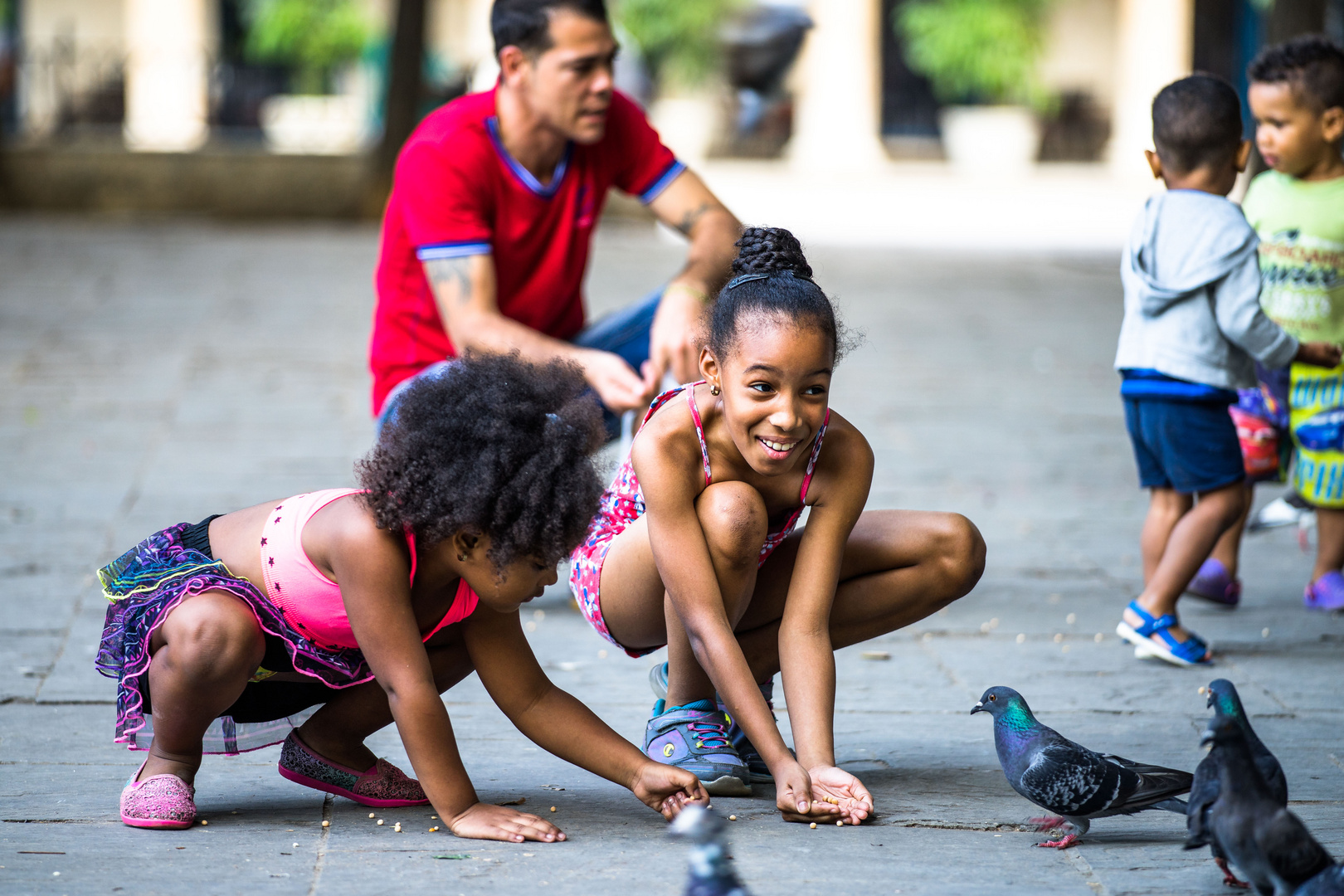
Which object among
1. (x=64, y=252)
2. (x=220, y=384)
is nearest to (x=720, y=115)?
(x=64, y=252)

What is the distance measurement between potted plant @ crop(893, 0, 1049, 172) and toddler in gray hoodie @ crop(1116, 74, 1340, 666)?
2082 centimetres

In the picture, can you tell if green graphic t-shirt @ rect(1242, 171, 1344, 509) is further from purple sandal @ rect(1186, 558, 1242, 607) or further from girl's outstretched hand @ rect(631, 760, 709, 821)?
girl's outstretched hand @ rect(631, 760, 709, 821)

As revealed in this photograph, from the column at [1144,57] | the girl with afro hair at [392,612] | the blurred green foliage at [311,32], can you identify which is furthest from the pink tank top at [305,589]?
the column at [1144,57]

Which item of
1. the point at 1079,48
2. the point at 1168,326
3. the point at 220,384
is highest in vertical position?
the point at 1079,48

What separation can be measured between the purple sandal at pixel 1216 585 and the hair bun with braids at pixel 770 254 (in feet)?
6.57

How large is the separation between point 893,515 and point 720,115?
2288 cm

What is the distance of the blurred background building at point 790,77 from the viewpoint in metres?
19.8

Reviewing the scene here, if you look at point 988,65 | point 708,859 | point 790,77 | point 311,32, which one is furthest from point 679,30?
point 708,859

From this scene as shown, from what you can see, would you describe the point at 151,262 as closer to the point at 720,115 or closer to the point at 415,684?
the point at 415,684

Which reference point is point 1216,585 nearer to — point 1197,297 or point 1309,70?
point 1197,297

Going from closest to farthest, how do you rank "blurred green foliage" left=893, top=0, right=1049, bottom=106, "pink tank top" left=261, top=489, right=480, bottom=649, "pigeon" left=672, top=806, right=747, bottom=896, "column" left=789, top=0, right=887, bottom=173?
1. "pigeon" left=672, top=806, right=747, bottom=896
2. "pink tank top" left=261, top=489, right=480, bottom=649
3. "blurred green foliage" left=893, top=0, right=1049, bottom=106
4. "column" left=789, top=0, right=887, bottom=173

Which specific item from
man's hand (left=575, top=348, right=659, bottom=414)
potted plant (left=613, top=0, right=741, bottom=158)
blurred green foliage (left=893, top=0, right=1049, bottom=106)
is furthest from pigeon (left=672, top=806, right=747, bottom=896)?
blurred green foliage (left=893, top=0, right=1049, bottom=106)

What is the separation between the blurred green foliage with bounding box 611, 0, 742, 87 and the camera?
77.9 ft

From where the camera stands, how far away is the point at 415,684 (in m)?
2.49
